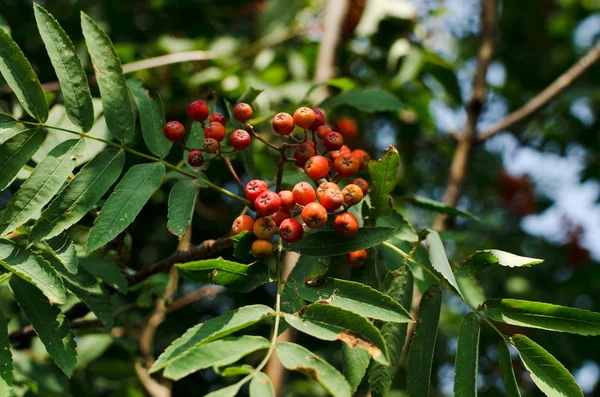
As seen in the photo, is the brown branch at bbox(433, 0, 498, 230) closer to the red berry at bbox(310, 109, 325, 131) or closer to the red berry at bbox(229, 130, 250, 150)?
the red berry at bbox(310, 109, 325, 131)

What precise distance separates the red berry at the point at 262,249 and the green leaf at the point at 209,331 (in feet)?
0.41

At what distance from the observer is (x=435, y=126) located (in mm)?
3160

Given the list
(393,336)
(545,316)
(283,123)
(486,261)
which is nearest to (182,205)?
(283,123)

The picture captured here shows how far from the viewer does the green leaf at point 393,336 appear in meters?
1.27

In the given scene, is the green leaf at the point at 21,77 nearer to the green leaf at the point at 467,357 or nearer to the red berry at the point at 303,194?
the red berry at the point at 303,194

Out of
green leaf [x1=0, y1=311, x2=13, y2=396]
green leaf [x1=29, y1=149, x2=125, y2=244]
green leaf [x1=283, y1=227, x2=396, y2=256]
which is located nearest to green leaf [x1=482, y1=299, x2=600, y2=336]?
green leaf [x1=283, y1=227, x2=396, y2=256]

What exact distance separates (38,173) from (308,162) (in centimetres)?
63

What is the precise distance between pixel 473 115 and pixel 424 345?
1912 mm

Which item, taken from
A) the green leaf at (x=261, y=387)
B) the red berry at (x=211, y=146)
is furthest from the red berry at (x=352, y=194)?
the green leaf at (x=261, y=387)

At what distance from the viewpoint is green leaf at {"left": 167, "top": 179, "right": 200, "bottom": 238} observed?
4.21 feet

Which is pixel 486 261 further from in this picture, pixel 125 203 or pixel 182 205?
pixel 125 203

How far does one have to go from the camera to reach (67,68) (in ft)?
4.42

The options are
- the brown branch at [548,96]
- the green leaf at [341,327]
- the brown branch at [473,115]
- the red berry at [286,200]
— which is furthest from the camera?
the brown branch at [548,96]

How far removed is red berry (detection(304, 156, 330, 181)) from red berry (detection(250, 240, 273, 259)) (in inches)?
8.8
